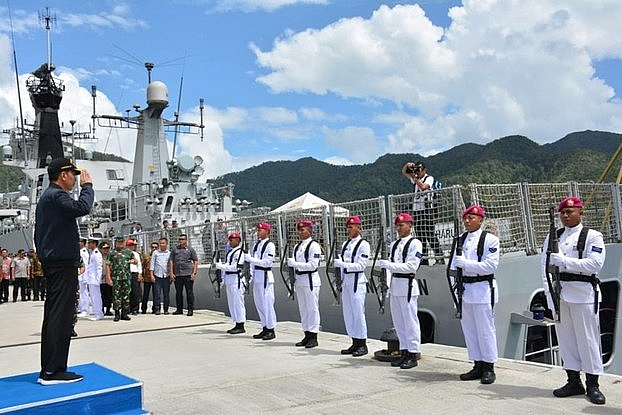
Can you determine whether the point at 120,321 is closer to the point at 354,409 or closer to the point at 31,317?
the point at 31,317

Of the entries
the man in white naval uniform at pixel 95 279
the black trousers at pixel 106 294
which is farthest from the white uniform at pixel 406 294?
the black trousers at pixel 106 294

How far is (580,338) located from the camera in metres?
4.78

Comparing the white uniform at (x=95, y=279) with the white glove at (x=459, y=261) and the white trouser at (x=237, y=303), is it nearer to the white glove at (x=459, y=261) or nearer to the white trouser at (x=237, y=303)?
the white trouser at (x=237, y=303)

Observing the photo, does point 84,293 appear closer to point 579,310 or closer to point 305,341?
point 305,341

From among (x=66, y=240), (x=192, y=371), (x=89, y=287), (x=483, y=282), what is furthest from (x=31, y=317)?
(x=483, y=282)

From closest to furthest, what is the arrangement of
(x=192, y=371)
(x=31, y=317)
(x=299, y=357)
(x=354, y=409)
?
(x=354, y=409), (x=192, y=371), (x=299, y=357), (x=31, y=317)

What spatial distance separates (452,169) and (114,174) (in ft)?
220

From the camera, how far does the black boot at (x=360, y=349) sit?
703cm

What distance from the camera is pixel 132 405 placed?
14.1 feet

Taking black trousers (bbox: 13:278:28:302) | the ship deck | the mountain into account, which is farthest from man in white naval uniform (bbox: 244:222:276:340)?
the mountain

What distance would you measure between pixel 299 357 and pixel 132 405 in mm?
3064

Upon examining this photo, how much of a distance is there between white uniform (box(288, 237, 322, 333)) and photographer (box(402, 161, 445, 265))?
1584 millimetres

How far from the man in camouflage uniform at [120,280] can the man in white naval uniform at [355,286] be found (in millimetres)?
5979

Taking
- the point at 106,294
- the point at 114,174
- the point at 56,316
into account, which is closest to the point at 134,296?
the point at 106,294
